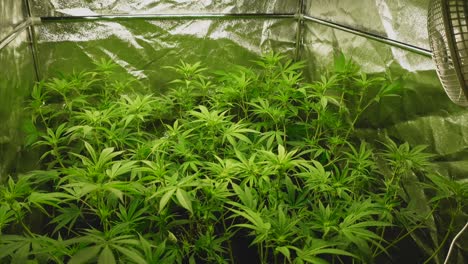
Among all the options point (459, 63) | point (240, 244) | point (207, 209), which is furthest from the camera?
point (240, 244)

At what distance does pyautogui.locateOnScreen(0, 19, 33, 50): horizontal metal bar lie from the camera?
5.85ft

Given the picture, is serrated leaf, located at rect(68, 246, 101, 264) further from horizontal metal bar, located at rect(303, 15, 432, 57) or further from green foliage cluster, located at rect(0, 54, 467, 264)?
Answer: horizontal metal bar, located at rect(303, 15, 432, 57)

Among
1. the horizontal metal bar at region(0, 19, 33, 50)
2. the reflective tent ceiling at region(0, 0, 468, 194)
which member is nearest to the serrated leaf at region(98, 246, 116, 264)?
the reflective tent ceiling at region(0, 0, 468, 194)

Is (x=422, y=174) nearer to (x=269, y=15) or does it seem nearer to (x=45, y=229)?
(x=269, y=15)

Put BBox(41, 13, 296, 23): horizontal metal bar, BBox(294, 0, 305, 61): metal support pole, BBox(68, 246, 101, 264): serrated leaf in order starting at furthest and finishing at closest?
BBox(294, 0, 305, 61): metal support pole < BBox(41, 13, 296, 23): horizontal metal bar < BBox(68, 246, 101, 264): serrated leaf

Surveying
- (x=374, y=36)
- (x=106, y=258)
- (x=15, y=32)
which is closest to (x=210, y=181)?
(x=106, y=258)

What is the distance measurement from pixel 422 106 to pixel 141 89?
1.76 metres

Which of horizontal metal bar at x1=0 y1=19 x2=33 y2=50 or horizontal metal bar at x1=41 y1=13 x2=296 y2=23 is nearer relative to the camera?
horizontal metal bar at x1=0 y1=19 x2=33 y2=50

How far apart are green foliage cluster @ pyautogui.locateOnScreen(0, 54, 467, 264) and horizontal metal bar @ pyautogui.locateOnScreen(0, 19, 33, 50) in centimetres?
35

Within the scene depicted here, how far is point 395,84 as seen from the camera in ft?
6.08

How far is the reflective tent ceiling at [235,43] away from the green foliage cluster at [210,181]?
0.33 feet

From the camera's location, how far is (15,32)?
1993 mm

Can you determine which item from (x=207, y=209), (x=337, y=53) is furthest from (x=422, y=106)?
(x=207, y=209)

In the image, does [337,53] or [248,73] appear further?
[248,73]
